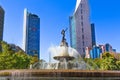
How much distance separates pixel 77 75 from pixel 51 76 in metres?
1.15

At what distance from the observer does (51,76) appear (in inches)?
482

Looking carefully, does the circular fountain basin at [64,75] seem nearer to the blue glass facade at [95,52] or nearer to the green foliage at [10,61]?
the green foliage at [10,61]

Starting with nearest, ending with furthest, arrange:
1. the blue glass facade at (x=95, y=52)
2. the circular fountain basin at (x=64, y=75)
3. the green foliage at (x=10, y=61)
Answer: the circular fountain basin at (x=64, y=75), the green foliage at (x=10, y=61), the blue glass facade at (x=95, y=52)

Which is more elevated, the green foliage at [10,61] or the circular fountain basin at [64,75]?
the green foliage at [10,61]

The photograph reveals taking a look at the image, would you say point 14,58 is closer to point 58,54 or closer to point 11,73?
point 58,54

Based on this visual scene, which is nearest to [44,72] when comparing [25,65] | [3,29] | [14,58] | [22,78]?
[22,78]

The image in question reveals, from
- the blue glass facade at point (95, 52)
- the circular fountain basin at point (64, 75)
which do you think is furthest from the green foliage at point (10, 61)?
the blue glass facade at point (95, 52)

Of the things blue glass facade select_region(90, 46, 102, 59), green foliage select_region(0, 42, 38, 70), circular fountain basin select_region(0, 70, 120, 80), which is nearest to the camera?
circular fountain basin select_region(0, 70, 120, 80)

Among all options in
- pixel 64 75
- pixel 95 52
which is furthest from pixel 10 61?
pixel 95 52

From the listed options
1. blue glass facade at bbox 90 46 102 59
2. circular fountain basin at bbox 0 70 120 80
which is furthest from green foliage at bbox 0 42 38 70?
blue glass facade at bbox 90 46 102 59

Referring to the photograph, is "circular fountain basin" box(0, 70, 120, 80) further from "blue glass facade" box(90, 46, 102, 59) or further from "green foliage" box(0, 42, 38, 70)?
"blue glass facade" box(90, 46, 102, 59)

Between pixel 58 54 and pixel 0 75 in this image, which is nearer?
pixel 0 75

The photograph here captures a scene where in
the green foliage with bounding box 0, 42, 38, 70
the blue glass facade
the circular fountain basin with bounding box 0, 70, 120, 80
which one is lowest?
the circular fountain basin with bounding box 0, 70, 120, 80

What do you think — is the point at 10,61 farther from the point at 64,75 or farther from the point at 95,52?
the point at 95,52
